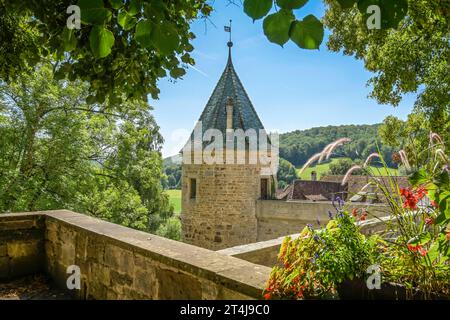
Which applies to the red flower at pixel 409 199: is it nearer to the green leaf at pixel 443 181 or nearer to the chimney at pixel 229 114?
the green leaf at pixel 443 181

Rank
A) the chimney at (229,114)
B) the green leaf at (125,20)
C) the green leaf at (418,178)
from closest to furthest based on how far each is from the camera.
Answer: the green leaf at (418,178) < the green leaf at (125,20) < the chimney at (229,114)

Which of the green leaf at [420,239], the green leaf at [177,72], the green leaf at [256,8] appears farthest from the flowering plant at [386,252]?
the green leaf at [177,72]

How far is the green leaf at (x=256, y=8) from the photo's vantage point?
1197mm

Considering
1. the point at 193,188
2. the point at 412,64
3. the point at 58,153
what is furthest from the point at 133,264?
the point at 193,188

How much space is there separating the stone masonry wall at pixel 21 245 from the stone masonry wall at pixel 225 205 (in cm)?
1042

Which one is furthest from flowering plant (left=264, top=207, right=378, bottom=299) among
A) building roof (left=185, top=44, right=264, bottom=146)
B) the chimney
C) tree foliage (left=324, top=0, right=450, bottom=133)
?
the chimney

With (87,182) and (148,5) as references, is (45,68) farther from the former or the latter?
(148,5)

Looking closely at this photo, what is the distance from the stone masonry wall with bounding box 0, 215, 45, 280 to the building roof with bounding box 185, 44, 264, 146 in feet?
36.1

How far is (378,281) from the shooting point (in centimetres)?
133

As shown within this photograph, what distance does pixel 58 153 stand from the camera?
1318cm

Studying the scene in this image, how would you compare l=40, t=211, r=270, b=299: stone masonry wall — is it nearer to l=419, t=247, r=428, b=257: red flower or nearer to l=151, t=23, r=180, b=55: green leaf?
l=419, t=247, r=428, b=257: red flower

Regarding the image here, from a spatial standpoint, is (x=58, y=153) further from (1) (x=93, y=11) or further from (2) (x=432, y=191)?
(2) (x=432, y=191)

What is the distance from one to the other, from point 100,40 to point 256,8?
66cm
